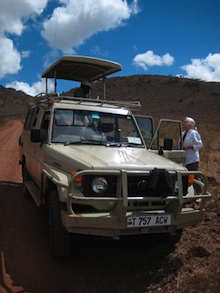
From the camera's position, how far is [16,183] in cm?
891

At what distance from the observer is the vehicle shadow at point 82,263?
3.97m

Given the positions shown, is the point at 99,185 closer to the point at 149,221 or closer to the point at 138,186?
the point at 138,186

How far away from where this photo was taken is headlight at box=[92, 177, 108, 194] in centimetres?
408

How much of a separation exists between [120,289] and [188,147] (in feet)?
12.1

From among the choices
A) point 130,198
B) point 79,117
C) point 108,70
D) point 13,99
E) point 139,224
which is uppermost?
point 13,99

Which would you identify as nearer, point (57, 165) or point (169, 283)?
point (169, 283)

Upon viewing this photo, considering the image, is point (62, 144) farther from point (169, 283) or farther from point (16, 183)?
point (16, 183)

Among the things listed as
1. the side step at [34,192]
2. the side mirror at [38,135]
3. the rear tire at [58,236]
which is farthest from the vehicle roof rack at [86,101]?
the rear tire at [58,236]

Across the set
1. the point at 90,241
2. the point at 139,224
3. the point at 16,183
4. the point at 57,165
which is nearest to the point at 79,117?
the point at 57,165

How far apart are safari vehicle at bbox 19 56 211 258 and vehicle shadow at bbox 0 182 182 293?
31 centimetres

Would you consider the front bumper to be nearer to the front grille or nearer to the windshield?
the front grille

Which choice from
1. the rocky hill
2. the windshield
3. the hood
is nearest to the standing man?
the windshield

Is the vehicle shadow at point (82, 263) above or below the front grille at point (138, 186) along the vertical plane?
below

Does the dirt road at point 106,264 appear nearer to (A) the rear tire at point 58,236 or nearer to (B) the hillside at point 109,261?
(B) the hillside at point 109,261
